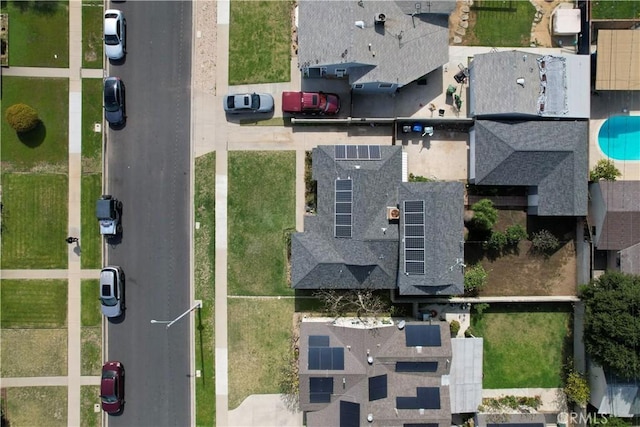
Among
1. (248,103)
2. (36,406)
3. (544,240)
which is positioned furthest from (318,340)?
(36,406)

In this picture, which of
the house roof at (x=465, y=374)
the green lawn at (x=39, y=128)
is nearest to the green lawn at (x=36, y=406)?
the green lawn at (x=39, y=128)

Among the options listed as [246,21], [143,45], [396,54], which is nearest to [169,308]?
[143,45]

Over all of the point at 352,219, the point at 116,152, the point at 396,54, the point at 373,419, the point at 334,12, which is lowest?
the point at 373,419

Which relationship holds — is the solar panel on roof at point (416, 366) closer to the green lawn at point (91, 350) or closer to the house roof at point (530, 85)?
the house roof at point (530, 85)

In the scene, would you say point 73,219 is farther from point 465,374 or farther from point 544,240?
point 544,240

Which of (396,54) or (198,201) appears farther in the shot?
(198,201)

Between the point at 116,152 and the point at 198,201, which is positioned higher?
the point at 116,152

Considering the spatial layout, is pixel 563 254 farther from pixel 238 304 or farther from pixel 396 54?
pixel 238 304

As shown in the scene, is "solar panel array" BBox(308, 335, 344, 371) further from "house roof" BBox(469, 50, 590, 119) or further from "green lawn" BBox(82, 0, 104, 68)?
"green lawn" BBox(82, 0, 104, 68)
